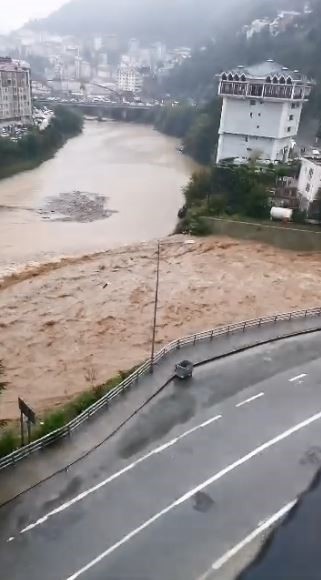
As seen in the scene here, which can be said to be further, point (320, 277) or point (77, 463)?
point (320, 277)

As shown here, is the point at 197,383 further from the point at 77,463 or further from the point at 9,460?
the point at 9,460

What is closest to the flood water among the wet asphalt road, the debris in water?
the debris in water

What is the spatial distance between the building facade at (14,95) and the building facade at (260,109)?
35871mm

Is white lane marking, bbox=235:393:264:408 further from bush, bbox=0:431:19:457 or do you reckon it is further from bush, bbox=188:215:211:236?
bush, bbox=188:215:211:236

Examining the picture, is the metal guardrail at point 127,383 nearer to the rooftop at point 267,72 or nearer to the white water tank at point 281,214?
the white water tank at point 281,214

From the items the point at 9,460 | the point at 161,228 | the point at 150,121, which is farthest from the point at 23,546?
the point at 150,121

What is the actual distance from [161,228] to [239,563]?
1201 inches

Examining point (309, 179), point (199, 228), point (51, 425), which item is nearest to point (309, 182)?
point (309, 179)

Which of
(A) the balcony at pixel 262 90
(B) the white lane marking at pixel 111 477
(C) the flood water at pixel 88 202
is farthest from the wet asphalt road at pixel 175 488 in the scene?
(A) the balcony at pixel 262 90

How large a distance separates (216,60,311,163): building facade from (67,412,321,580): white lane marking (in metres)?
33.7

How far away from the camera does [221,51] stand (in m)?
127

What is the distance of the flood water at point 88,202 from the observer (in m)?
34.2

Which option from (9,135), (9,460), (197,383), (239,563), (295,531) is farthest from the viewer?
(9,135)

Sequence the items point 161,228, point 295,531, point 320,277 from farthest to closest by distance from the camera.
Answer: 1. point 161,228
2. point 320,277
3. point 295,531
